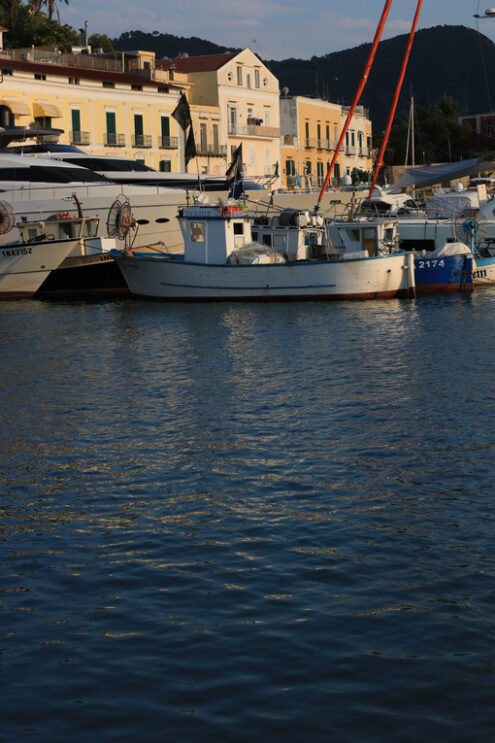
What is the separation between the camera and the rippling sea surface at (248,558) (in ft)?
22.9

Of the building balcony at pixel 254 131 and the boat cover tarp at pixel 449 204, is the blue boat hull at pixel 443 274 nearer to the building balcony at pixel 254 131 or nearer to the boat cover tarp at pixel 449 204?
the boat cover tarp at pixel 449 204

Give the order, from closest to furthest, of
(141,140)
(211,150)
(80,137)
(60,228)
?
(60,228), (80,137), (141,140), (211,150)

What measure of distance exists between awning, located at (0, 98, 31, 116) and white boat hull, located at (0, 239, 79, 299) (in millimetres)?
17587

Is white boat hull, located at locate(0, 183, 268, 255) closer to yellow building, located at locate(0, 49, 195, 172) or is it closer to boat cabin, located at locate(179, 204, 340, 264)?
boat cabin, located at locate(179, 204, 340, 264)

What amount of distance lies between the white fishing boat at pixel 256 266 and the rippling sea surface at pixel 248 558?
14.1 m

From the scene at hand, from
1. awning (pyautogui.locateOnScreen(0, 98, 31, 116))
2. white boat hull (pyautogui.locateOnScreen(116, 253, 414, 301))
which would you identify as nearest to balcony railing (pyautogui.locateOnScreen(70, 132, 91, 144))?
awning (pyautogui.locateOnScreen(0, 98, 31, 116))

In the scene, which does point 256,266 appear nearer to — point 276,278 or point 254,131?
point 276,278

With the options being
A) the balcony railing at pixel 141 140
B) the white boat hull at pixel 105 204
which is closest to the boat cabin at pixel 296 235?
the white boat hull at pixel 105 204

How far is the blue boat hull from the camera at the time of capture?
38.2 metres

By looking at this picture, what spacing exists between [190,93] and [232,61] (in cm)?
346

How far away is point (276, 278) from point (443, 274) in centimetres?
709

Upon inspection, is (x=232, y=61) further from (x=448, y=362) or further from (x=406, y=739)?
(x=406, y=739)

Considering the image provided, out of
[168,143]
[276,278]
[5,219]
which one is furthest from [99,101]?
[276,278]

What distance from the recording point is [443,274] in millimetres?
38156
